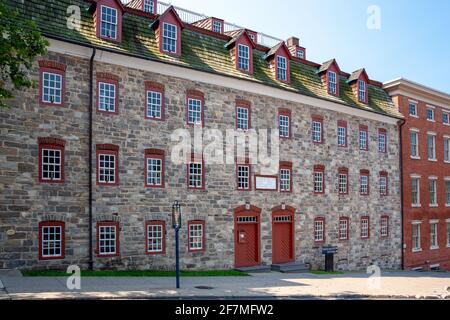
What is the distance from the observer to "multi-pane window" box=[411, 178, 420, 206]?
32.0 metres

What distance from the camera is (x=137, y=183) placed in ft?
60.7

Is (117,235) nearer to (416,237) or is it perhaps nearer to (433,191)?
(416,237)

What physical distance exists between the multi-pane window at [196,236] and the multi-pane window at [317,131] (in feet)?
30.2

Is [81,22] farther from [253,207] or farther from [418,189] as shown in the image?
[418,189]

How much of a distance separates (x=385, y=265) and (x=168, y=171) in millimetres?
17684

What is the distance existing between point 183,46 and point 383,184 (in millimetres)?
17026

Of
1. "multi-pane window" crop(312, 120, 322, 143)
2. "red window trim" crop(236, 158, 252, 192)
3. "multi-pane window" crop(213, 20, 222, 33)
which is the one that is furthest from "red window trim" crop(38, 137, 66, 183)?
"multi-pane window" crop(213, 20, 222, 33)

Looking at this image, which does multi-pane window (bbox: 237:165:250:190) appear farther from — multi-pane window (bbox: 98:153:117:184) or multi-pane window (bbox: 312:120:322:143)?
multi-pane window (bbox: 98:153:117:184)

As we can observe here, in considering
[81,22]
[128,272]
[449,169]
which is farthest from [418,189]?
[81,22]

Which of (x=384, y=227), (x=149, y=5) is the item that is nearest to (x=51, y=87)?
(x=149, y=5)

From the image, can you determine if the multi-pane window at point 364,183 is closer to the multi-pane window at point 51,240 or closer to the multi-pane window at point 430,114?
the multi-pane window at point 430,114

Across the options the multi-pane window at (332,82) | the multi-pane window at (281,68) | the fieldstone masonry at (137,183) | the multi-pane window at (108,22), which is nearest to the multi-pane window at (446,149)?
the fieldstone masonry at (137,183)

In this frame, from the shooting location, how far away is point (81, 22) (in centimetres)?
1795

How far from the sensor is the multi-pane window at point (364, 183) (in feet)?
93.0
